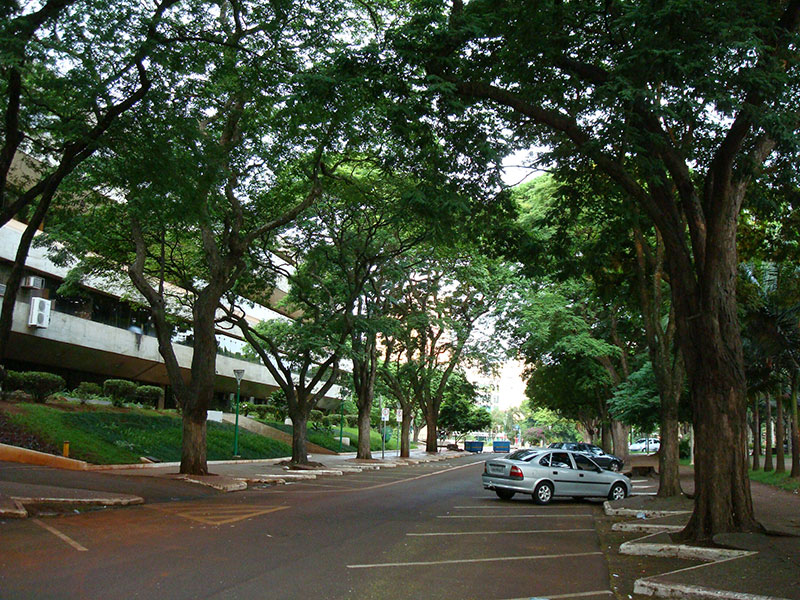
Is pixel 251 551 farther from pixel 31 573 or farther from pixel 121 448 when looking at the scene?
pixel 121 448

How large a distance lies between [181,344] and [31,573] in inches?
1323

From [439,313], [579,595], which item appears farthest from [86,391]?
[579,595]

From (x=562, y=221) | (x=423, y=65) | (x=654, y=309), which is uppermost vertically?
(x=423, y=65)

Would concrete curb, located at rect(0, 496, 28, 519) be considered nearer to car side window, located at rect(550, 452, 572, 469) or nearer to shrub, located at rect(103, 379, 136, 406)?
car side window, located at rect(550, 452, 572, 469)

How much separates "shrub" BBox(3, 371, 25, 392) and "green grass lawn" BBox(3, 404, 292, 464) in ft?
5.87

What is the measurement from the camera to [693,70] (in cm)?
Result: 874

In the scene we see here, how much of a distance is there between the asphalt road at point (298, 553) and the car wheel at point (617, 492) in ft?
13.1

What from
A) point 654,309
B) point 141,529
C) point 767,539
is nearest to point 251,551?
point 141,529

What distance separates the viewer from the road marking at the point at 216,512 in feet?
38.2

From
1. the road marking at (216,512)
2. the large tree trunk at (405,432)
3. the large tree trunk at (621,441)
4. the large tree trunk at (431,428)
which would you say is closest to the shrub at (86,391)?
the road marking at (216,512)

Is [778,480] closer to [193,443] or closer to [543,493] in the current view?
[543,493]

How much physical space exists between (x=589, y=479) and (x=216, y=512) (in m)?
10.1

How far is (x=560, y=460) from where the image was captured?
18.3 metres

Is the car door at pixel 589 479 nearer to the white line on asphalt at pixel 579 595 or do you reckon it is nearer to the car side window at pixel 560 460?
the car side window at pixel 560 460
